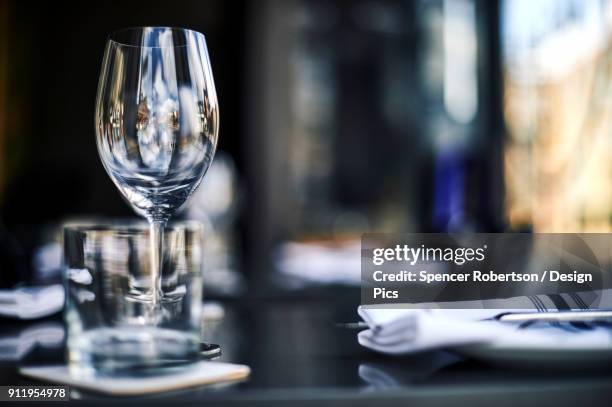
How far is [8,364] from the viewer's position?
504 mm

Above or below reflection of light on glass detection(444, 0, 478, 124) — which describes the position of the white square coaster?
below

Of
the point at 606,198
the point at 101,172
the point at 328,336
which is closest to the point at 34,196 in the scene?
the point at 101,172

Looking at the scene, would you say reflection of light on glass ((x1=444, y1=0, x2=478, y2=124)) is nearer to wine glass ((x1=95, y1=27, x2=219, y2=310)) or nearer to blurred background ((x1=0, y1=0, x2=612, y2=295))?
blurred background ((x1=0, y1=0, x2=612, y2=295))

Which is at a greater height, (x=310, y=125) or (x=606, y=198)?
(x=310, y=125)

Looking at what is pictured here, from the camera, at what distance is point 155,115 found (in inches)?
20.7

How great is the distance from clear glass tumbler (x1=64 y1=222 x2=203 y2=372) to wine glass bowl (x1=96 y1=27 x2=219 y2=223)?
58mm

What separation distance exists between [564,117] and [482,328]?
2469 mm

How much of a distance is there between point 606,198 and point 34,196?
3.50 m

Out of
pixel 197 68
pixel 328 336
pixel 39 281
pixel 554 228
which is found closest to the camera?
pixel 197 68

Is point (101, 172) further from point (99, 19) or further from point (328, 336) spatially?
point (328, 336)

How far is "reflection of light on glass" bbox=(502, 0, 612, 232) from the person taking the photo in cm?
253

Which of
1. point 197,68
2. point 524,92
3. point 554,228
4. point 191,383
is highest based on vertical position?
point 524,92

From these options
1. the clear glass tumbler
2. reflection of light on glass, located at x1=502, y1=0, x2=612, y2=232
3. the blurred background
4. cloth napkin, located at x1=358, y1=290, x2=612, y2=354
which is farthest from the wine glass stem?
reflection of light on glass, located at x1=502, y1=0, x2=612, y2=232

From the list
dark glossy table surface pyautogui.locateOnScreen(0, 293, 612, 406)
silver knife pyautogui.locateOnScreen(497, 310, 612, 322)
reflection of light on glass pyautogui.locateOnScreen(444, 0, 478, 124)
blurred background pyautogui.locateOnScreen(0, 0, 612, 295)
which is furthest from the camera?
reflection of light on glass pyautogui.locateOnScreen(444, 0, 478, 124)
